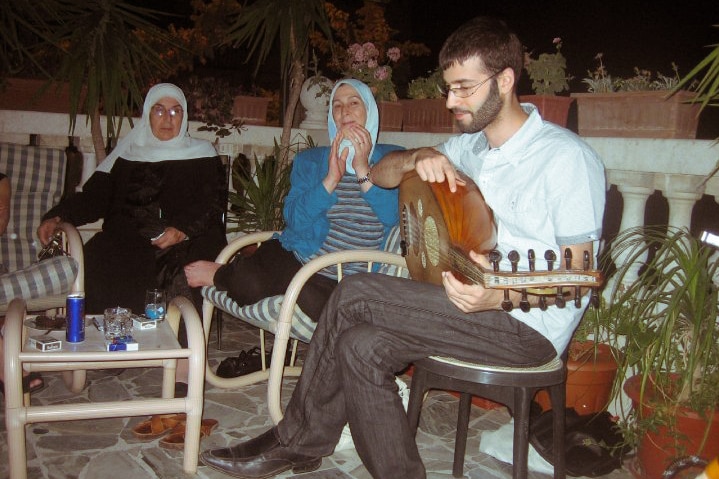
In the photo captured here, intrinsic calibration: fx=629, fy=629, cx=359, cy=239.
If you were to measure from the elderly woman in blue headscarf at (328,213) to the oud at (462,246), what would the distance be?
0.43 m

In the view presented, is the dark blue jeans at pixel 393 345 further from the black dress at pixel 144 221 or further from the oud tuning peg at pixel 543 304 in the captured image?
the black dress at pixel 144 221

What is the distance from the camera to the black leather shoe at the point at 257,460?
200cm

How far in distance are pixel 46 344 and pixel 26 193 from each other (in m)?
1.52

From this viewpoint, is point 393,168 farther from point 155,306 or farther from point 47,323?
point 47,323

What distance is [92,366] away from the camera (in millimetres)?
2111

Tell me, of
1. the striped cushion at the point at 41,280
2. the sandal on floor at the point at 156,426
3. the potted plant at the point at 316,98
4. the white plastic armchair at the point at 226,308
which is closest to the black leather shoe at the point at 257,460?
the sandal on floor at the point at 156,426

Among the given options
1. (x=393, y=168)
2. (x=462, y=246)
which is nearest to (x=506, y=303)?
(x=462, y=246)

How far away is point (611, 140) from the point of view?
2619mm

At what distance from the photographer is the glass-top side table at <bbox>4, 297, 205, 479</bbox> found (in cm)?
185

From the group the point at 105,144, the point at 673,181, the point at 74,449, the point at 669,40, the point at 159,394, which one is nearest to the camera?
the point at 74,449

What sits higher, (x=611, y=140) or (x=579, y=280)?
(x=611, y=140)

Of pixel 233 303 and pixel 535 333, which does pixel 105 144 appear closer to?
pixel 233 303

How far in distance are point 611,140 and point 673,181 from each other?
321 millimetres

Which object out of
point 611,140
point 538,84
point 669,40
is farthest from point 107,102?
point 669,40
